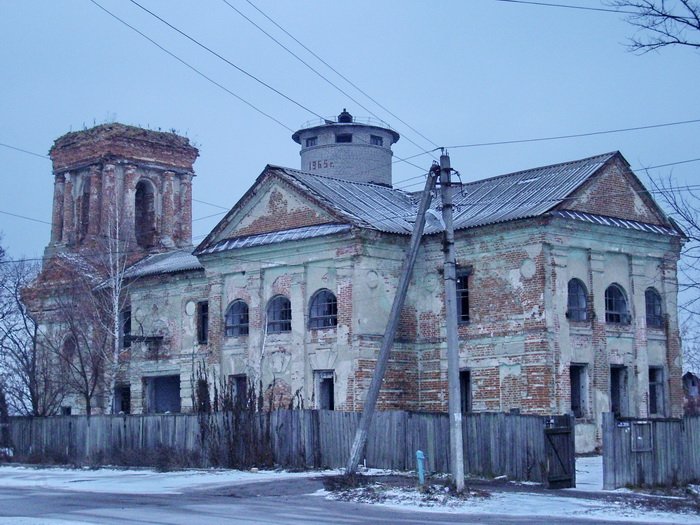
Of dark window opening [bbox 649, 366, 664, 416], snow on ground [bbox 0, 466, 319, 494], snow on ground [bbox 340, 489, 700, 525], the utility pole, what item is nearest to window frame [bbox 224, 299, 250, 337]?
snow on ground [bbox 0, 466, 319, 494]

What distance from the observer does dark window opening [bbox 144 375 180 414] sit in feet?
138

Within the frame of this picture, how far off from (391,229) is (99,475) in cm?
1168

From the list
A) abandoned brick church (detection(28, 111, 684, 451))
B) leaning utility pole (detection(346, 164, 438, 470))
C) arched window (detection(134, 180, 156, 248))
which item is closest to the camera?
leaning utility pole (detection(346, 164, 438, 470))

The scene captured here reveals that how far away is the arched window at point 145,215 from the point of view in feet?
167

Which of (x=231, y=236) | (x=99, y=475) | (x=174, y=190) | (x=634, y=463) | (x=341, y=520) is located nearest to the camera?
(x=341, y=520)

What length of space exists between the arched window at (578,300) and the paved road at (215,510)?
37.9 feet

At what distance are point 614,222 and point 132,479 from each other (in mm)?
16176

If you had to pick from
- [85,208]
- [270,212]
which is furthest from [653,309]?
[85,208]

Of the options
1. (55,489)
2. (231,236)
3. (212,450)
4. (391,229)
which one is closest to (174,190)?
(231,236)

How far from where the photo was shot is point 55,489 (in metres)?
24.6

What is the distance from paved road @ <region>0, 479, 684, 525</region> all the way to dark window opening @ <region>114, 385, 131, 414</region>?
20.1m

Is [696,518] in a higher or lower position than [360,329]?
lower

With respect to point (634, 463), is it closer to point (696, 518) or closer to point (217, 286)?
point (696, 518)

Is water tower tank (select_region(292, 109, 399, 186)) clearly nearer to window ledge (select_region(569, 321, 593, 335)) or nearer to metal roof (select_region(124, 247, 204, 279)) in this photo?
metal roof (select_region(124, 247, 204, 279))
